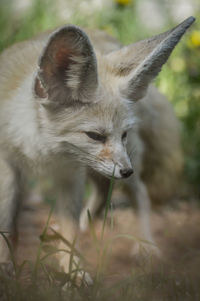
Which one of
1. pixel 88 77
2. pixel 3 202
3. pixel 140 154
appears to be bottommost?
pixel 3 202

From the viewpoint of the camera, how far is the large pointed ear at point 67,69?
2501 millimetres

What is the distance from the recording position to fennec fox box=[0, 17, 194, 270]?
2.63m

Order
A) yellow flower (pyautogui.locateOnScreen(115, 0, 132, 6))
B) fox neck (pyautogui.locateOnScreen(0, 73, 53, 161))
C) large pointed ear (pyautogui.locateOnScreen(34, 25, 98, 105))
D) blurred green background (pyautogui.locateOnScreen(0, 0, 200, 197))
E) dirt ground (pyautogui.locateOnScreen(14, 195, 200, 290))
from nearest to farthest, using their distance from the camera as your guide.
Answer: large pointed ear (pyautogui.locateOnScreen(34, 25, 98, 105)) < fox neck (pyautogui.locateOnScreen(0, 73, 53, 161)) < dirt ground (pyautogui.locateOnScreen(14, 195, 200, 290)) < blurred green background (pyautogui.locateOnScreen(0, 0, 200, 197)) < yellow flower (pyautogui.locateOnScreen(115, 0, 132, 6))

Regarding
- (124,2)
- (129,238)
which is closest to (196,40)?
(124,2)

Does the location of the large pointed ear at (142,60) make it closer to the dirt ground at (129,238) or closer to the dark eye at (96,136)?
the dark eye at (96,136)

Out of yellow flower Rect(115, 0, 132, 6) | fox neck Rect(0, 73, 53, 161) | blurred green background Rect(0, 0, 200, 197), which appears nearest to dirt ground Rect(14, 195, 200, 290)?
blurred green background Rect(0, 0, 200, 197)

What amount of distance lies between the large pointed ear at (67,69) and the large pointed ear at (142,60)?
264 mm

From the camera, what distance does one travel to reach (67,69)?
2.68 meters

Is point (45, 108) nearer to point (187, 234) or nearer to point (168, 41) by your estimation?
point (168, 41)

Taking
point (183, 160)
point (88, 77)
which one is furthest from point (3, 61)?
point (183, 160)

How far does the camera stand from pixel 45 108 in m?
2.78

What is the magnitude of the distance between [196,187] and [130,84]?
2.26m

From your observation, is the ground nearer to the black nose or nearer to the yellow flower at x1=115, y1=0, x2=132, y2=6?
the black nose

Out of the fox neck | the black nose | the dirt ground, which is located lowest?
the dirt ground
